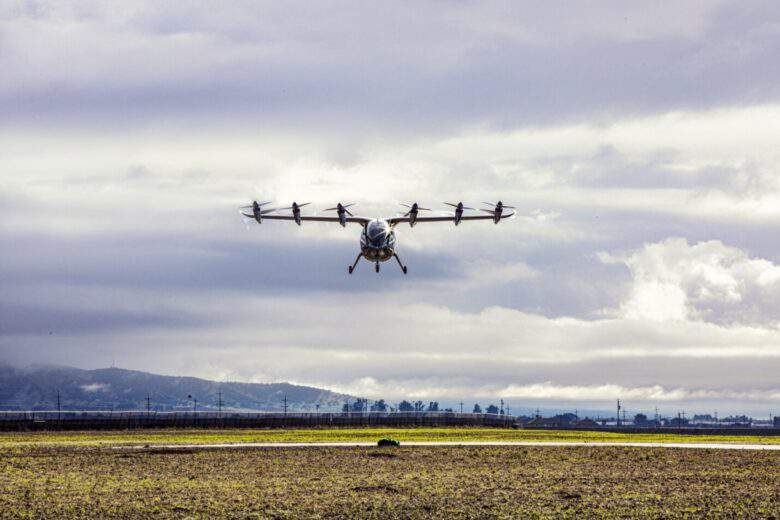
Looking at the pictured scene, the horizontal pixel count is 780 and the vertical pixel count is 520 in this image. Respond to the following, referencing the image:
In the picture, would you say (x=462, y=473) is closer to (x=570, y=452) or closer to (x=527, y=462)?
(x=527, y=462)

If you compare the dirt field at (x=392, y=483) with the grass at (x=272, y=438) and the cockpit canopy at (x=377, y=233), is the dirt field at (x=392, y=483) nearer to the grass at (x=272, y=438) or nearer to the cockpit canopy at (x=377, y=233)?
the cockpit canopy at (x=377, y=233)

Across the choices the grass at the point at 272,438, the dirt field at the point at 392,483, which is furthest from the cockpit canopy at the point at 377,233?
the grass at the point at 272,438

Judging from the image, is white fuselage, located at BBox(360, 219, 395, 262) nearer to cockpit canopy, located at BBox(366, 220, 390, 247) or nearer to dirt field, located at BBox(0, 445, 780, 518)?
cockpit canopy, located at BBox(366, 220, 390, 247)

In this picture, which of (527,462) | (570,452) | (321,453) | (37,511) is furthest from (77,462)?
(570,452)

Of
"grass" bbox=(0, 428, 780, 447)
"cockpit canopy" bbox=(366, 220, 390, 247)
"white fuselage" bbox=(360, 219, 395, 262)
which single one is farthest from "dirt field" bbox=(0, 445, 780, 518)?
"grass" bbox=(0, 428, 780, 447)

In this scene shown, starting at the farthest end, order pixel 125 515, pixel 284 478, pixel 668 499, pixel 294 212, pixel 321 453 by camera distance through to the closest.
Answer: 1. pixel 294 212
2. pixel 321 453
3. pixel 284 478
4. pixel 668 499
5. pixel 125 515

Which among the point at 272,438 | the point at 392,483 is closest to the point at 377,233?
the point at 392,483

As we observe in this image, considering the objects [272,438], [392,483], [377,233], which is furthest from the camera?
[272,438]

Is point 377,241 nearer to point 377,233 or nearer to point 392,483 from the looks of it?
point 377,233
